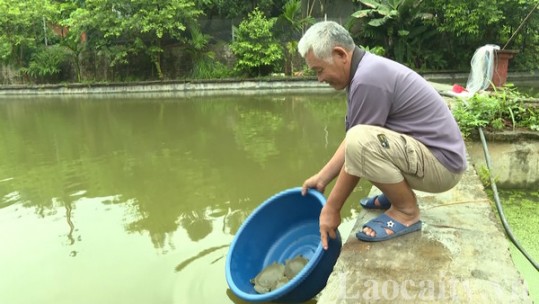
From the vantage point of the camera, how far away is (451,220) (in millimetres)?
2094

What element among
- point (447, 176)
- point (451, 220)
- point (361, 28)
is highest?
point (361, 28)

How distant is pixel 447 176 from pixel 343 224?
4.29 feet

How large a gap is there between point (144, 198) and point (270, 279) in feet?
6.62

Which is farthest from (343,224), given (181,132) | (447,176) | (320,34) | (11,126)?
(11,126)

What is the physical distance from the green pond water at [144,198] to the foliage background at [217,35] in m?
6.00

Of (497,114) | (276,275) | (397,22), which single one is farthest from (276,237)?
(397,22)

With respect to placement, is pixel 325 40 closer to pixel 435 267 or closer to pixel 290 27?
pixel 435 267

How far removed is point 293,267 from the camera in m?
2.22

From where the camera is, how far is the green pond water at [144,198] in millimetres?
2531

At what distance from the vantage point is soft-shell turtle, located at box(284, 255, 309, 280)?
7.22 ft

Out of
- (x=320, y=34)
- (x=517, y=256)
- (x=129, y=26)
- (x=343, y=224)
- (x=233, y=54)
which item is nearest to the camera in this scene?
(x=320, y=34)

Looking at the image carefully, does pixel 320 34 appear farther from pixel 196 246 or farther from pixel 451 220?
pixel 196 246

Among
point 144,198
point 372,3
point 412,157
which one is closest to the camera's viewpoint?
point 412,157

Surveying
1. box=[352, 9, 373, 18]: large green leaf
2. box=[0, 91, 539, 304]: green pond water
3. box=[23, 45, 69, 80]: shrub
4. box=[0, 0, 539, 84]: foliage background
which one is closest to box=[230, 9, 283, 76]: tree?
A: box=[0, 0, 539, 84]: foliage background
